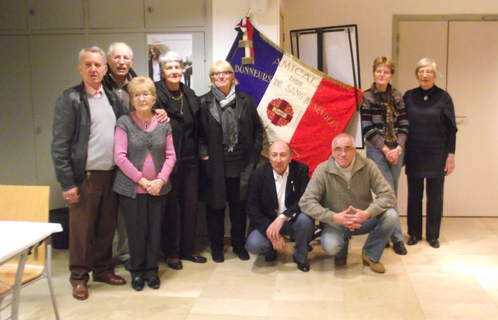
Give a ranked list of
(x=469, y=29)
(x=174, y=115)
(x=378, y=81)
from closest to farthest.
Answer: (x=174, y=115) < (x=378, y=81) < (x=469, y=29)

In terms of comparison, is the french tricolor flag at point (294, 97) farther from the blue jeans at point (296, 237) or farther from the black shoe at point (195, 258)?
the black shoe at point (195, 258)

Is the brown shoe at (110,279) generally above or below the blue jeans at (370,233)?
below

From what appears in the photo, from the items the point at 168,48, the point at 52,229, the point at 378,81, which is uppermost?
the point at 168,48

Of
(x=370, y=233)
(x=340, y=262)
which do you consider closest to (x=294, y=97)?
(x=370, y=233)

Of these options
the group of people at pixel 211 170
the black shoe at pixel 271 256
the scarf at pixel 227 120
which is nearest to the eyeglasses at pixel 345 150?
the group of people at pixel 211 170

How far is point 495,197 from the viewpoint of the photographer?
4.43 meters

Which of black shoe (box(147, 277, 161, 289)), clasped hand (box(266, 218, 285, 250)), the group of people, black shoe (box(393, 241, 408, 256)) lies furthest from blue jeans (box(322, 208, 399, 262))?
black shoe (box(147, 277, 161, 289))

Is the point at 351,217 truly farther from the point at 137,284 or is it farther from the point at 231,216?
the point at 137,284

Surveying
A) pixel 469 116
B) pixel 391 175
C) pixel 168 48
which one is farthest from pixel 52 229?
pixel 469 116

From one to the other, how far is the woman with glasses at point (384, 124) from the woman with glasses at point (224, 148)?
0.84m

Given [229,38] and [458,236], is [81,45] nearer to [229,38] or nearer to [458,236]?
[229,38]

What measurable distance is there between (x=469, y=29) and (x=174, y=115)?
288 centimetres

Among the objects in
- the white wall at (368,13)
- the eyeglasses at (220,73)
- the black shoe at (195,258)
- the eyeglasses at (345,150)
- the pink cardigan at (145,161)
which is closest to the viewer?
the pink cardigan at (145,161)

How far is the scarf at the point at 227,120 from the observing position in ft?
10.6
